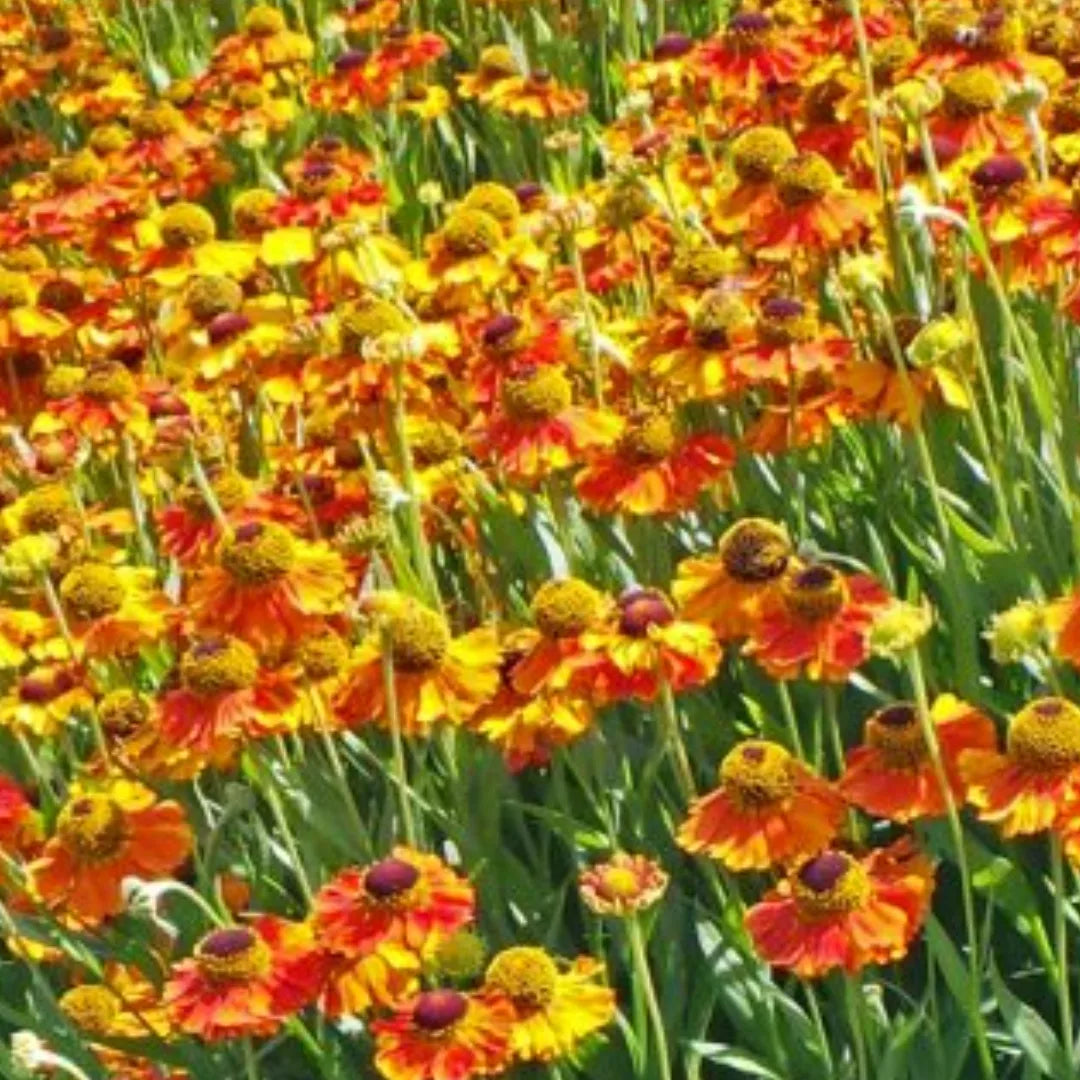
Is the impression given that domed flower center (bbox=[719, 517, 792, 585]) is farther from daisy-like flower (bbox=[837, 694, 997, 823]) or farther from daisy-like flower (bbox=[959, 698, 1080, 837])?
daisy-like flower (bbox=[959, 698, 1080, 837])

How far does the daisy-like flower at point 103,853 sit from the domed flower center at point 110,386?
803 millimetres

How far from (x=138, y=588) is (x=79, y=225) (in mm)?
983

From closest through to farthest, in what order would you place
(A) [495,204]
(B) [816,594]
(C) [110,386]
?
(B) [816,594] → (C) [110,386] → (A) [495,204]

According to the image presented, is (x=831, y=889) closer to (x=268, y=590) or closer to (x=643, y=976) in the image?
(x=643, y=976)

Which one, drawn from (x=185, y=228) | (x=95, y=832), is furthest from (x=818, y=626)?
(x=185, y=228)

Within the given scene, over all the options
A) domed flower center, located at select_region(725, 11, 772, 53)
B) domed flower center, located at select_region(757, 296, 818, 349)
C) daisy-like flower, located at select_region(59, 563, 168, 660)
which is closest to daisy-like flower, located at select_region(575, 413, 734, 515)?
domed flower center, located at select_region(757, 296, 818, 349)

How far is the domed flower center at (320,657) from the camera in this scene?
2.34m

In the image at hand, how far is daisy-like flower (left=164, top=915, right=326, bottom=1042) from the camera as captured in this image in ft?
6.60

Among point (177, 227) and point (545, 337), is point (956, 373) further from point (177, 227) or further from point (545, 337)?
point (177, 227)

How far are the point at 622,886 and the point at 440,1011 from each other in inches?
6.1

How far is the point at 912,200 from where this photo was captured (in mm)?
2137

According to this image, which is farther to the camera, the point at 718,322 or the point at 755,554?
the point at 718,322

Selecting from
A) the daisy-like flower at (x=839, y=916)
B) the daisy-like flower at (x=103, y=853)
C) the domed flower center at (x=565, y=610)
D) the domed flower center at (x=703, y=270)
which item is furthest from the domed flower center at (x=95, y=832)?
the domed flower center at (x=703, y=270)

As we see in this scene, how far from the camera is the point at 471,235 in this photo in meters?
2.97
